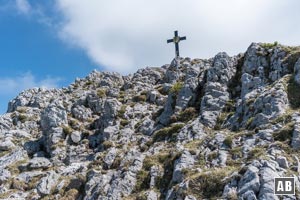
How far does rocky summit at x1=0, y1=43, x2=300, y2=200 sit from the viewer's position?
28.7m

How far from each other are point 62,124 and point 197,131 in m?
20.7

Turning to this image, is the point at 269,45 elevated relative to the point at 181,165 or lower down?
elevated

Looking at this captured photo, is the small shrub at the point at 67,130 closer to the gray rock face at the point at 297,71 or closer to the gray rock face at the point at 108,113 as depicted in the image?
the gray rock face at the point at 108,113

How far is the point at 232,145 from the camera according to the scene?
108 ft

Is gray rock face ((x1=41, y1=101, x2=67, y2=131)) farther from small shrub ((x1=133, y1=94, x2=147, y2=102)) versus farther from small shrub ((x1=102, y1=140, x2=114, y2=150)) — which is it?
small shrub ((x1=133, y1=94, x2=147, y2=102))

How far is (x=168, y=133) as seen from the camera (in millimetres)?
41938

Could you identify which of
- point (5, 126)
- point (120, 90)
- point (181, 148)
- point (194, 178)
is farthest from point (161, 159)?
point (5, 126)

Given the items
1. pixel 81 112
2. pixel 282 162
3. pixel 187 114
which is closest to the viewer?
pixel 282 162

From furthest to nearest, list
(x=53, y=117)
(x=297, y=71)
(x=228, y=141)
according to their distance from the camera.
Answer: (x=53, y=117)
(x=297, y=71)
(x=228, y=141)

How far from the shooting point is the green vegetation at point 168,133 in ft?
136

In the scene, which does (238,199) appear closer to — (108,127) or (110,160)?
(110,160)

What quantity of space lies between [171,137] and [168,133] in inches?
43.8

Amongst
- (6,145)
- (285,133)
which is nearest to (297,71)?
(285,133)

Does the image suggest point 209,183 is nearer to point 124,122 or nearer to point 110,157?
point 110,157
